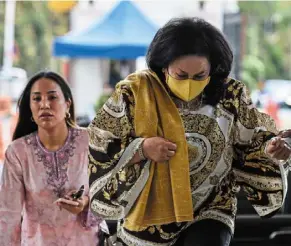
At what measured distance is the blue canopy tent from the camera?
8.41 m

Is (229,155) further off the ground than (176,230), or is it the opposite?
(229,155)

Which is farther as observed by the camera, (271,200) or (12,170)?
(12,170)

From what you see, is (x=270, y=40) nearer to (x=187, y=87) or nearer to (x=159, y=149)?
(x=187, y=87)

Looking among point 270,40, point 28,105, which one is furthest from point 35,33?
point 28,105

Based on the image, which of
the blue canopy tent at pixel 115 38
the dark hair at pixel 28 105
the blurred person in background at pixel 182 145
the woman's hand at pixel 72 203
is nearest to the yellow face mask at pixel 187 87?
the blurred person in background at pixel 182 145

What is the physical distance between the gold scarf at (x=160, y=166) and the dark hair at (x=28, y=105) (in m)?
0.73

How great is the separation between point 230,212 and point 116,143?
0.52 m

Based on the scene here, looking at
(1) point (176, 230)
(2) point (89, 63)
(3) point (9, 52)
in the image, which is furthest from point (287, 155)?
(3) point (9, 52)

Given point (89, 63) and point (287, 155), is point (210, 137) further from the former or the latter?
point (89, 63)

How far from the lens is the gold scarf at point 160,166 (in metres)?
2.51

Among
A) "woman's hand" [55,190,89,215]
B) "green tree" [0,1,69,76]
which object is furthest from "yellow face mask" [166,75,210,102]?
"green tree" [0,1,69,76]

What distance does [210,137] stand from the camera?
258 centimetres

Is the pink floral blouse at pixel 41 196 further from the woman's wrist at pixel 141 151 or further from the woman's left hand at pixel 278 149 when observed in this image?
the woman's left hand at pixel 278 149

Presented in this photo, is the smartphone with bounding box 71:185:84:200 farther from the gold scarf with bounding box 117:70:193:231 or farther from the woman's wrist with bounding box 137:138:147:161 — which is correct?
the woman's wrist with bounding box 137:138:147:161
